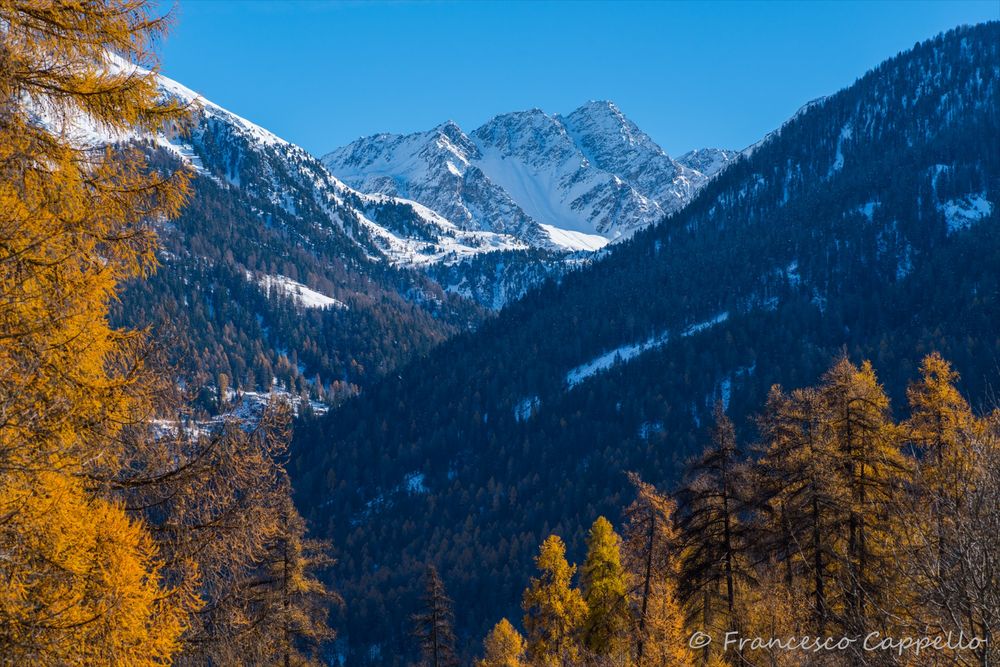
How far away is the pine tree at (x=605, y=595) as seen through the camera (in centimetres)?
2778

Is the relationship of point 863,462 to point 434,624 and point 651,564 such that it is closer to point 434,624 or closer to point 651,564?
point 651,564

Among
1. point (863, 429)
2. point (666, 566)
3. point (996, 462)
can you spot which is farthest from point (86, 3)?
point (666, 566)

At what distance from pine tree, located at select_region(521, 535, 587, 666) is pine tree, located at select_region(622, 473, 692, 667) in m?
3.59

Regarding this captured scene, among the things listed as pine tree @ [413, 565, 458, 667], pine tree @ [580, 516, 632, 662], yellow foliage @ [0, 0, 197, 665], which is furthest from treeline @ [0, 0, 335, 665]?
pine tree @ [413, 565, 458, 667]

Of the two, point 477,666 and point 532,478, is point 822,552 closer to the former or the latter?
point 477,666

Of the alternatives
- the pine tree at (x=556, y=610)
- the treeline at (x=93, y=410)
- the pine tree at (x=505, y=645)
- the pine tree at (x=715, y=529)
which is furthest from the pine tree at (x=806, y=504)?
the pine tree at (x=505, y=645)

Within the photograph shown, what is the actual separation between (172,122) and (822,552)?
18.1 m

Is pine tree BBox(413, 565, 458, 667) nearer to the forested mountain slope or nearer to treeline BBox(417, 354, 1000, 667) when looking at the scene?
treeline BBox(417, 354, 1000, 667)

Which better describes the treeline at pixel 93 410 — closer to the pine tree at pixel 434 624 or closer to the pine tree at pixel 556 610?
the pine tree at pixel 556 610

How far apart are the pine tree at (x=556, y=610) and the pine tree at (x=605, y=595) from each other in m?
1.41

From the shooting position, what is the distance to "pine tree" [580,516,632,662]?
91.1ft

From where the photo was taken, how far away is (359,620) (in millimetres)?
113438

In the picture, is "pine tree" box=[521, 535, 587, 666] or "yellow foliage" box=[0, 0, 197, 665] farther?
"pine tree" box=[521, 535, 587, 666]

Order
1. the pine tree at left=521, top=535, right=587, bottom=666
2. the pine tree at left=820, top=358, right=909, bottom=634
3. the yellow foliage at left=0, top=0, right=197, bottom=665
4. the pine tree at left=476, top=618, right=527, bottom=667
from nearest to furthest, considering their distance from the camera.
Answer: the yellow foliage at left=0, top=0, right=197, bottom=665 < the pine tree at left=820, top=358, right=909, bottom=634 < the pine tree at left=521, top=535, right=587, bottom=666 < the pine tree at left=476, top=618, right=527, bottom=667
